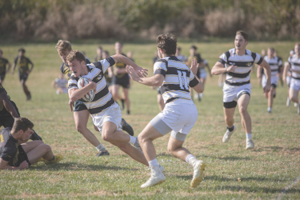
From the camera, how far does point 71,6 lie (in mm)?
38969

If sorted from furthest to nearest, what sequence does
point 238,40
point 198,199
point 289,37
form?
point 289,37 → point 238,40 → point 198,199

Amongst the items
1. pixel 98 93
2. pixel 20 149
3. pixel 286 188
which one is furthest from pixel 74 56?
pixel 286 188

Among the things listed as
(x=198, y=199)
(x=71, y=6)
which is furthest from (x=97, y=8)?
(x=198, y=199)

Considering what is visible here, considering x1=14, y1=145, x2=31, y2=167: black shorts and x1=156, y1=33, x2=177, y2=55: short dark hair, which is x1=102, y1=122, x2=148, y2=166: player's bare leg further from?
x1=14, y1=145, x2=31, y2=167: black shorts

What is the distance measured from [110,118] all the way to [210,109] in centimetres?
786

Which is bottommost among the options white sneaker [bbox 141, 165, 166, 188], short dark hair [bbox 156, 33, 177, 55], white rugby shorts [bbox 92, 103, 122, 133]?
white sneaker [bbox 141, 165, 166, 188]

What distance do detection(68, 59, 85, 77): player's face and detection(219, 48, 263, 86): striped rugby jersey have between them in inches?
118

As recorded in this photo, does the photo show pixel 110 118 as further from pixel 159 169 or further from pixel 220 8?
pixel 220 8

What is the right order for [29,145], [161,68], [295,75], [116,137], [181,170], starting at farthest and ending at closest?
[295,75] < [29,145] < [181,170] < [116,137] < [161,68]

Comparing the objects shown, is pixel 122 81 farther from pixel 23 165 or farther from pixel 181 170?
pixel 181 170

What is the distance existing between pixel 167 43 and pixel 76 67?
1.31 metres

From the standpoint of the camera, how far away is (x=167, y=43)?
378 centimetres

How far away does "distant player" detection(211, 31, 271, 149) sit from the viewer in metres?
5.79

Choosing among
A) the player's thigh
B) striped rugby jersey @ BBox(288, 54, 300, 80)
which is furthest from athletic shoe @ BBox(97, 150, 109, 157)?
striped rugby jersey @ BBox(288, 54, 300, 80)
